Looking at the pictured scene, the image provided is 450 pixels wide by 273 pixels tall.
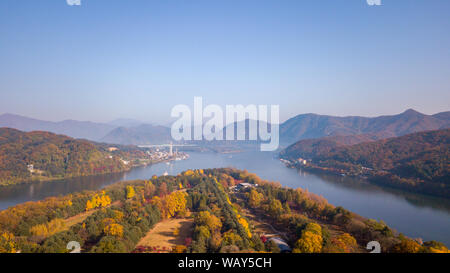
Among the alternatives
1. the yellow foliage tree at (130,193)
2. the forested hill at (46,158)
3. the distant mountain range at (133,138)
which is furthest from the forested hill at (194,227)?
the distant mountain range at (133,138)

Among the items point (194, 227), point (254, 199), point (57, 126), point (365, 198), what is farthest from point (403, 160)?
point (57, 126)

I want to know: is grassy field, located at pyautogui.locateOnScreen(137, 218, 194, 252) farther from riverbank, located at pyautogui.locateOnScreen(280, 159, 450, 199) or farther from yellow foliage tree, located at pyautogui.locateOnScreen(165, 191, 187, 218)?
riverbank, located at pyautogui.locateOnScreen(280, 159, 450, 199)

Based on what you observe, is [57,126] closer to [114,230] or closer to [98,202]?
[98,202]

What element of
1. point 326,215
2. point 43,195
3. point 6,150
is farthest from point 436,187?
point 6,150

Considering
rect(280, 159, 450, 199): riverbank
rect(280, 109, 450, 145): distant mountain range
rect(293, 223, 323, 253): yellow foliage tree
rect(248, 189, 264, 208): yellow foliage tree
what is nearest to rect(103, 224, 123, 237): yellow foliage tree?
rect(293, 223, 323, 253): yellow foliage tree
